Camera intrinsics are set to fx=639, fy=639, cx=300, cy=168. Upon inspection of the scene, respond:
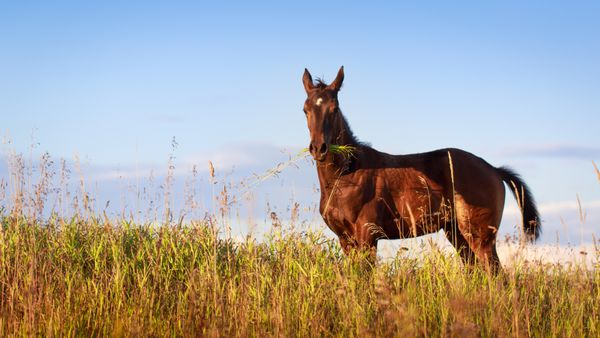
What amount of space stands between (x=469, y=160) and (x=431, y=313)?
15.0 feet

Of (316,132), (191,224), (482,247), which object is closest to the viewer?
(316,132)

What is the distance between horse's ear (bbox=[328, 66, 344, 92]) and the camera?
8.70 meters

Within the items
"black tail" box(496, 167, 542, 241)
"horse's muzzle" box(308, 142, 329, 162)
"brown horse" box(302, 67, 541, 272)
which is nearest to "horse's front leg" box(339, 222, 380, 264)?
"brown horse" box(302, 67, 541, 272)

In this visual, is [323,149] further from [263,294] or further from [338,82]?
[263,294]

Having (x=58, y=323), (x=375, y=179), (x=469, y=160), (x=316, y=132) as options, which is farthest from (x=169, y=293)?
(x=469, y=160)

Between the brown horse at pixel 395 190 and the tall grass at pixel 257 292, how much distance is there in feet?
2.01

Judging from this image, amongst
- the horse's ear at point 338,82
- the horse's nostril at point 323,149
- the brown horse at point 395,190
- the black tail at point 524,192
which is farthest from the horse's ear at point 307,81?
the black tail at point 524,192

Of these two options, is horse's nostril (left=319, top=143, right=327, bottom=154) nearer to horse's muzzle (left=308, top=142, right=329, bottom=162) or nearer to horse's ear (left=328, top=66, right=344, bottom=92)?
horse's muzzle (left=308, top=142, right=329, bottom=162)

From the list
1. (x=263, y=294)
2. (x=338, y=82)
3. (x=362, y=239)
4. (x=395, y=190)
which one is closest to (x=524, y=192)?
(x=395, y=190)

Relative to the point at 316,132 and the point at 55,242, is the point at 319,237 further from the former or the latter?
the point at 55,242

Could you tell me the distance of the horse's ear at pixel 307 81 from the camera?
28.9 ft

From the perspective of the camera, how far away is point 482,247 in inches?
380

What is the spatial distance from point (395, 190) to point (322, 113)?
1.80 metres

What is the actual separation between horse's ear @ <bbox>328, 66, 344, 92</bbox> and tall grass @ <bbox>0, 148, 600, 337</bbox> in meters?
1.99
